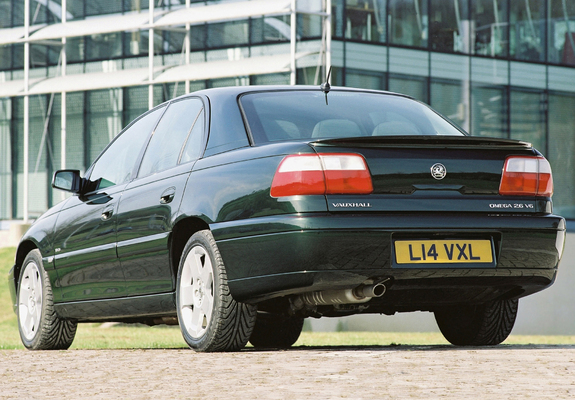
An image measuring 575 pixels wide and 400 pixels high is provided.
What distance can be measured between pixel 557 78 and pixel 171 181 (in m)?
24.3

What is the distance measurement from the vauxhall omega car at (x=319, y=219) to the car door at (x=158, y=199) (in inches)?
0.5

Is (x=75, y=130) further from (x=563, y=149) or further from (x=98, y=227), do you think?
(x=98, y=227)

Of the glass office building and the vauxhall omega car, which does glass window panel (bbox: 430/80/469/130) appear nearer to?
the glass office building

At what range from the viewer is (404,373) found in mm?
4488

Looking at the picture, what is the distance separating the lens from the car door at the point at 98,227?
21.8ft

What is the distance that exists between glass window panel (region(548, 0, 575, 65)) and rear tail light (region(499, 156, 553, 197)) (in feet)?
77.6

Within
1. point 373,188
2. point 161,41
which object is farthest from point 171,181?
point 161,41

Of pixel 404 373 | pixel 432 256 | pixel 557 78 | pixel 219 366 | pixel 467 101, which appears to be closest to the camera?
pixel 404 373

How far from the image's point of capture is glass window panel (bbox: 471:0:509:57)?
26.8 meters

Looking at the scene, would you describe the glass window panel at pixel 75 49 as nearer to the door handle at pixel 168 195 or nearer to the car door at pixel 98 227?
the car door at pixel 98 227

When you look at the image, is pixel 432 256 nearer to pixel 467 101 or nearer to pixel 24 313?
pixel 24 313

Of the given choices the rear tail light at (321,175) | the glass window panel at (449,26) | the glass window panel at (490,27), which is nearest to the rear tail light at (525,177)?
the rear tail light at (321,175)

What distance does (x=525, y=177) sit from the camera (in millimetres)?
5559

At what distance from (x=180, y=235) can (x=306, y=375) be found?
1748mm
